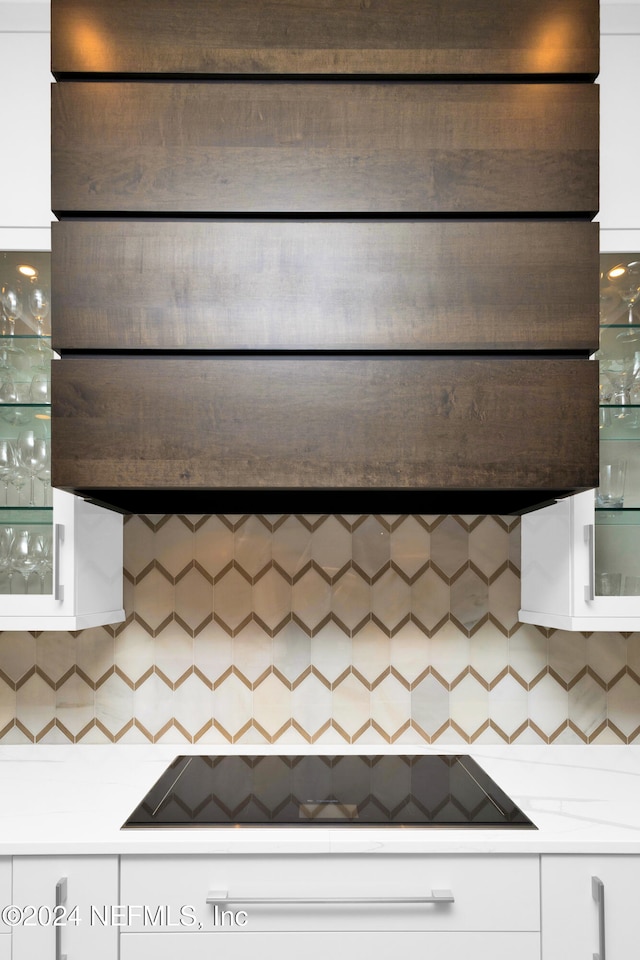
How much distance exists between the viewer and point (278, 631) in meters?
1.95

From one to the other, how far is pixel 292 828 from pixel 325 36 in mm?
1495

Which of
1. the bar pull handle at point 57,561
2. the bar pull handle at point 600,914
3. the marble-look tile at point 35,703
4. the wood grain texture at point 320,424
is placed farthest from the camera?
the marble-look tile at point 35,703

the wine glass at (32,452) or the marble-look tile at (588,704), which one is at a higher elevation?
the wine glass at (32,452)

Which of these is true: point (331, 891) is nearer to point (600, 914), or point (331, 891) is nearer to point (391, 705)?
point (600, 914)

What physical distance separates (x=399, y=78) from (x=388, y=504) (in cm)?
90

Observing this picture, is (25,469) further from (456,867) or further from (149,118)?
(456,867)

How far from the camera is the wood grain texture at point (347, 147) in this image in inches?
57.9

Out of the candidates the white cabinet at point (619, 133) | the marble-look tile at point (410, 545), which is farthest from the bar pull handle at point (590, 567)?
the white cabinet at point (619, 133)

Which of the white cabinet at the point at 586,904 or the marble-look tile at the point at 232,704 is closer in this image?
the white cabinet at the point at 586,904

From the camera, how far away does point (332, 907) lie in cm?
133

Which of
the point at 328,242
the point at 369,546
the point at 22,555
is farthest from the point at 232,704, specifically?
A: the point at 328,242

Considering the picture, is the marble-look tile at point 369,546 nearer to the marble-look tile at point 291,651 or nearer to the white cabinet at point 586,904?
the marble-look tile at point 291,651

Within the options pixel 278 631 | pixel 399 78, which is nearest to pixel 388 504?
pixel 278 631

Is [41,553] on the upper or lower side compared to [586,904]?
upper
